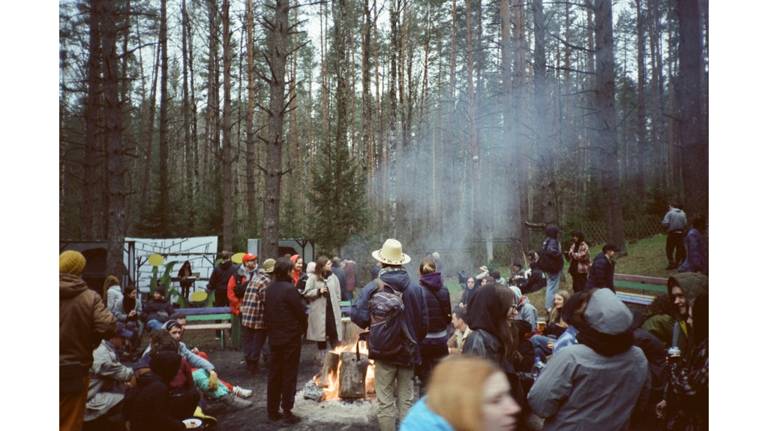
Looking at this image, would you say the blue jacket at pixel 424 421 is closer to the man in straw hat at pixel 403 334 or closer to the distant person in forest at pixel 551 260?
the man in straw hat at pixel 403 334

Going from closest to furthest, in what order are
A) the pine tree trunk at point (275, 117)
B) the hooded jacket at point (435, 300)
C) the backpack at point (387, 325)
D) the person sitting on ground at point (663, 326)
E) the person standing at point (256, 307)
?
1. the backpack at point (387, 325)
2. the person sitting on ground at point (663, 326)
3. the hooded jacket at point (435, 300)
4. the person standing at point (256, 307)
5. the pine tree trunk at point (275, 117)

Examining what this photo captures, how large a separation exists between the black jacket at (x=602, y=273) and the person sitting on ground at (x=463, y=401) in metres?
5.41

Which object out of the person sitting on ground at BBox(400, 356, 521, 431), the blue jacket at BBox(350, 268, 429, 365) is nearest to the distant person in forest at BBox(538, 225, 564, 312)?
the blue jacket at BBox(350, 268, 429, 365)

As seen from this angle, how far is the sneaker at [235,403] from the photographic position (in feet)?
16.7

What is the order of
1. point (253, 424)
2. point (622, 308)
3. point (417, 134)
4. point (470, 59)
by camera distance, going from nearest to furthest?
point (622, 308) < point (253, 424) < point (470, 59) < point (417, 134)

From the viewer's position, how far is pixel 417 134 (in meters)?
23.2

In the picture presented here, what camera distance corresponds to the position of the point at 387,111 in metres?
19.6

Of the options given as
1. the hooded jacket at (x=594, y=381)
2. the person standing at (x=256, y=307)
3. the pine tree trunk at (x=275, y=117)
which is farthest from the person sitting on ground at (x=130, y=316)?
the hooded jacket at (x=594, y=381)

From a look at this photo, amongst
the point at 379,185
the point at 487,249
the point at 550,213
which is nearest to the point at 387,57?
the point at 379,185

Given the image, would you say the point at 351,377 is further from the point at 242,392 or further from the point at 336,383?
the point at 242,392

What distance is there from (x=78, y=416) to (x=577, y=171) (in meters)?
20.8

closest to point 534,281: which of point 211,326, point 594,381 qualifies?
point 211,326

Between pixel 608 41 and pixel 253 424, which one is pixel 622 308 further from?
pixel 608 41

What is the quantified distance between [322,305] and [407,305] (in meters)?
2.65
